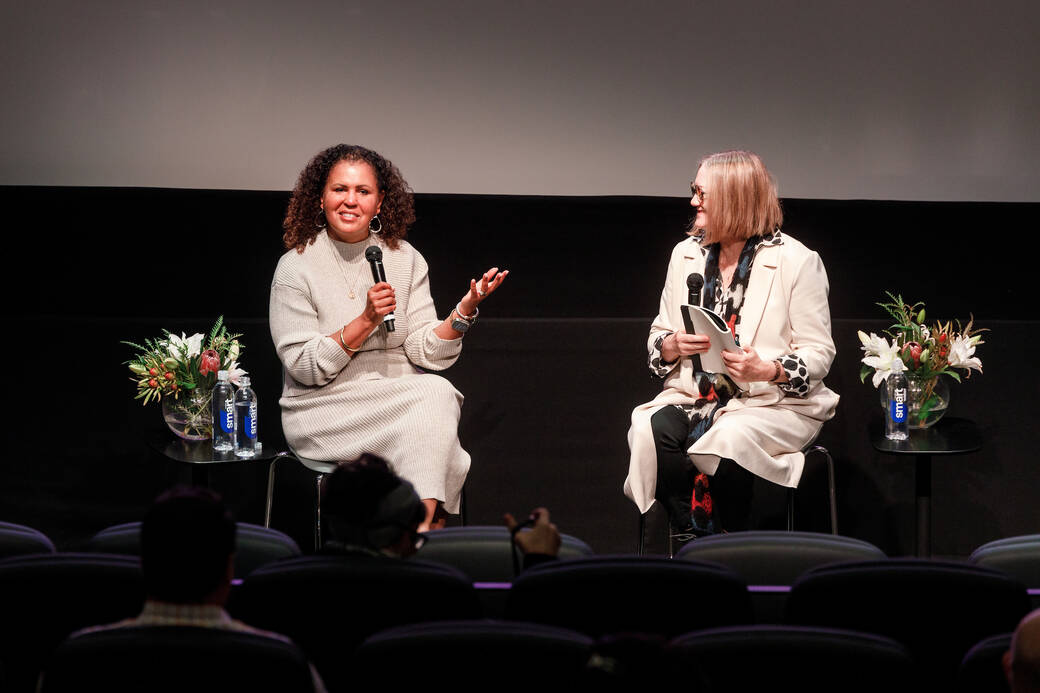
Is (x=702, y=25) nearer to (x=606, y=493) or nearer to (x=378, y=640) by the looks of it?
(x=606, y=493)

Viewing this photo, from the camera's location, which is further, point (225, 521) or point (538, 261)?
point (538, 261)

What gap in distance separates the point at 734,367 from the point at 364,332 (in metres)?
1.14

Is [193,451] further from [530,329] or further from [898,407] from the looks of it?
[898,407]

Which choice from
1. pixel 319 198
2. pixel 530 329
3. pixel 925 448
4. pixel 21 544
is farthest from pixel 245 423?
pixel 925 448

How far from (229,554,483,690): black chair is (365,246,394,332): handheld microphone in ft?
6.07

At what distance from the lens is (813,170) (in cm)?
457

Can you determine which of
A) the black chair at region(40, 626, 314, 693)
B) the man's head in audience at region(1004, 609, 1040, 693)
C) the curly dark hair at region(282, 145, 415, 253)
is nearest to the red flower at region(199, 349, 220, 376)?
the curly dark hair at region(282, 145, 415, 253)

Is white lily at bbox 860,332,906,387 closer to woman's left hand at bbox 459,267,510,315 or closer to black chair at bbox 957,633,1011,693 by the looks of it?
woman's left hand at bbox 459,267,510,315

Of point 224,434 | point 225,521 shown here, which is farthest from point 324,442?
point 225,521

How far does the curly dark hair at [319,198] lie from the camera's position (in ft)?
13.3

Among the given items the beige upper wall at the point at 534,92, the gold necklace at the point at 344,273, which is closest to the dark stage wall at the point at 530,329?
the beige upper wall at the point at 534,92

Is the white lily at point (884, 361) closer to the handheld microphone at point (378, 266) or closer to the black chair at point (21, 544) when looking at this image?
the handheld microphone at point (378, 266)

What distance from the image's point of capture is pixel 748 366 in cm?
372

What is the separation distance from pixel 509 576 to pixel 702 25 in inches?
106
